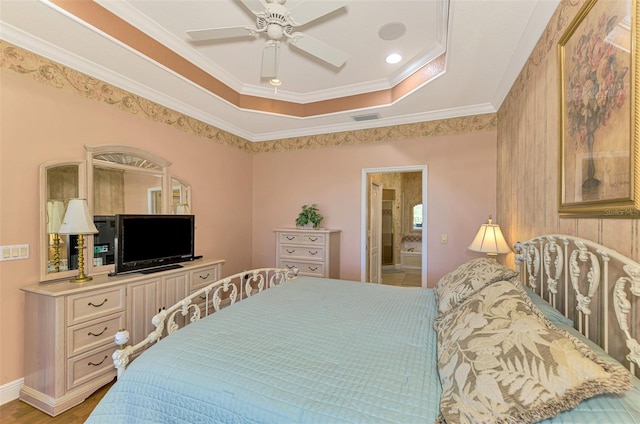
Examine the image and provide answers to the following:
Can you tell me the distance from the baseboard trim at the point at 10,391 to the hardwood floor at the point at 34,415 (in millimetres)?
30

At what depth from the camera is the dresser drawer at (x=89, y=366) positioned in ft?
6.59

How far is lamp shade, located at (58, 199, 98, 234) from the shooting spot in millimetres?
2143

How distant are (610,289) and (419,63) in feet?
8.12

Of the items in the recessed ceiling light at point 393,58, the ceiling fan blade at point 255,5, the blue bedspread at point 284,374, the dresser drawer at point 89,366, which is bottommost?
the dresser drawer at point 89,366

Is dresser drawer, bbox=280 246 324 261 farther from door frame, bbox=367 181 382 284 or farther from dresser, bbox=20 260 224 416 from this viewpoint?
dresser, bbox=20 260 224 416

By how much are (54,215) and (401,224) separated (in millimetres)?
7206

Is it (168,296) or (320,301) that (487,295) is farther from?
(168,296)

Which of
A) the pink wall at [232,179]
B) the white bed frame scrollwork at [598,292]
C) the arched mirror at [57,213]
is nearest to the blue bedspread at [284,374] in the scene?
the white bed frame scrollwork at [598,292]

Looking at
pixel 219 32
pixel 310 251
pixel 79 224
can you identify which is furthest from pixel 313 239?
pixel 219 32

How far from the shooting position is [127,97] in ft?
9.12

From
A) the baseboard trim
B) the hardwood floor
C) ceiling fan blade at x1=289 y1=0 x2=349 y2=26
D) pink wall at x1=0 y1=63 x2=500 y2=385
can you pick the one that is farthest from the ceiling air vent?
the baseboard trim

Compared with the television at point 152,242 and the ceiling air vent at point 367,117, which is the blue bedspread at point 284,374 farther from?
the ceiling air vent at point 367,117

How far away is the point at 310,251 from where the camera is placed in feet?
12.5

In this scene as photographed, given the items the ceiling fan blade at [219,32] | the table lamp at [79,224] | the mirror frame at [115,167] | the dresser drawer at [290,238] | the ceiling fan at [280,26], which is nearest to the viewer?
the ceiling fan at [280,26]
